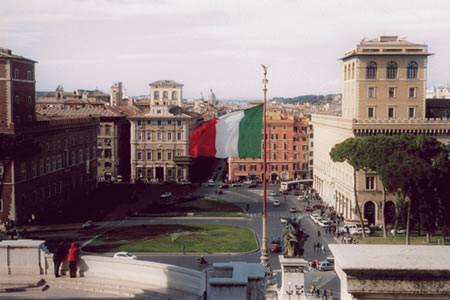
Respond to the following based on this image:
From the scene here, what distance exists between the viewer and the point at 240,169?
251 feet

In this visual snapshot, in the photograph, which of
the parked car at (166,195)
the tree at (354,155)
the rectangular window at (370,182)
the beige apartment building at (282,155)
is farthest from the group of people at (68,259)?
the beige apartment building at (282,155)

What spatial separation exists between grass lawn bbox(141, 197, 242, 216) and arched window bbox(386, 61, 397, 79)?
17.8 meters

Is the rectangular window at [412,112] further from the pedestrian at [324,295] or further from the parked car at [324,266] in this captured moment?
the pedestrian at [324,295]

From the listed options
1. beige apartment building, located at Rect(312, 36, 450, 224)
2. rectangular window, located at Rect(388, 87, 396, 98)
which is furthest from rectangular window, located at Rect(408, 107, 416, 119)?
rectangular window, located at Rect(388, 87, 396, 98)

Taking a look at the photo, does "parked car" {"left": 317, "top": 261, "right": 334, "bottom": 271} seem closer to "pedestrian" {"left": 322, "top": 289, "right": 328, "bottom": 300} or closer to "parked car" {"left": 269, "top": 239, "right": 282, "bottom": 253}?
"parked car" {"left": 269, "top": 239, "right": 282, "bottom": 253}

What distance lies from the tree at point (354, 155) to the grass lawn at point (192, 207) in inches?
472

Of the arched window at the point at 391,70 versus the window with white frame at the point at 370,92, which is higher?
the arched window at the point at 391,70

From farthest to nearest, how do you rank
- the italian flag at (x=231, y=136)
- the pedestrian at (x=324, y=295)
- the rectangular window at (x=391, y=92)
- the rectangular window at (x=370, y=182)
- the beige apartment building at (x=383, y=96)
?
1. the rectangular window at (x=391, y=92)
2. the beige apartment building at (x=383, y=96)
3. the rectangular window at (x=370, y=182)
4. the pedestrian at (x=324, y=295)
5. the italian flag at (x=231, y=136)

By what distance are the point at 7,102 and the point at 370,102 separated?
1187 inches

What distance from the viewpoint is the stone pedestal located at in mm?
13587

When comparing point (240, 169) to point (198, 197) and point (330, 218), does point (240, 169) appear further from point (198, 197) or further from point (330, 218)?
point (330, 218)

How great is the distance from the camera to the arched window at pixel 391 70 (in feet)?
170

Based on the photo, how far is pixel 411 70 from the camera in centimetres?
5178

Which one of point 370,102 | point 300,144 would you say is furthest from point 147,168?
point 370,102
